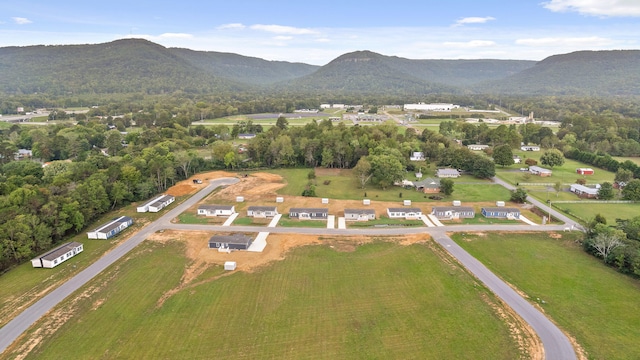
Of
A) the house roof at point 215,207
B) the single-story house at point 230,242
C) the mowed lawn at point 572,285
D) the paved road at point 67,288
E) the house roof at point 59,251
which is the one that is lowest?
the mowed lawn at point 572,285

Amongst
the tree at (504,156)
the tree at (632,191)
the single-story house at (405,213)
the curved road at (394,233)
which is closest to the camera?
the curved road at (394,233)

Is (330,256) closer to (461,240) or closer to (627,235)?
(461,240)

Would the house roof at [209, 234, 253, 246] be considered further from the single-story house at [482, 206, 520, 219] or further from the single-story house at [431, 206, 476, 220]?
the single-story house at [482, 206, 520, 219]

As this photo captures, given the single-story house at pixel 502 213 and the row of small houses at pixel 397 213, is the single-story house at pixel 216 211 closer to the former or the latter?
the row of small houses at pixel 397 213

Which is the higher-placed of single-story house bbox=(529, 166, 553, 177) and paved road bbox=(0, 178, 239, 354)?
single-story house bbox=(529, 166, 553, 177)

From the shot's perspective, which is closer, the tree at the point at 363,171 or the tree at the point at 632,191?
the tree at the point at 632,191

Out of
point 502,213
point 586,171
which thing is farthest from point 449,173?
point 586,171

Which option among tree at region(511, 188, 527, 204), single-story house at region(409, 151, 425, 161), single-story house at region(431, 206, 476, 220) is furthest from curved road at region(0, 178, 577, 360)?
single-story house at region(409, 151, 425, 161)

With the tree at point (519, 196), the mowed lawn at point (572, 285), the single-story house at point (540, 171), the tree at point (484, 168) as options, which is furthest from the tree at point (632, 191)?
the mowed lawn at point (572, 285)

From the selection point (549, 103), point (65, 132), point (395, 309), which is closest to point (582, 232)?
point (395, 309)
